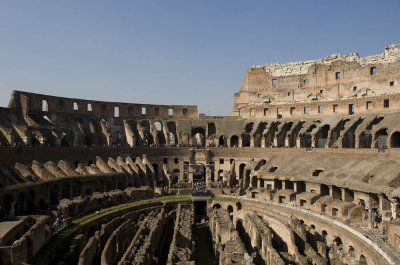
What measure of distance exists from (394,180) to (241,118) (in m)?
28.9

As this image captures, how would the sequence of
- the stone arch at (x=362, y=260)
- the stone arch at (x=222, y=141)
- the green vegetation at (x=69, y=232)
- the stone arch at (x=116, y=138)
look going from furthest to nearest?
the stone arch at (x=222, y=141)
the stone arch at (x=116, y=138)
the stone arch at (x=362, y=260)
the green vegetation at (x=69, y=232)

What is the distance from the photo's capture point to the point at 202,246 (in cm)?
2527

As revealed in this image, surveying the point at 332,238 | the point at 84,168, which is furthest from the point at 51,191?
the point at 332,238

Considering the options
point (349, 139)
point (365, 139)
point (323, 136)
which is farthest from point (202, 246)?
point (323, 136)

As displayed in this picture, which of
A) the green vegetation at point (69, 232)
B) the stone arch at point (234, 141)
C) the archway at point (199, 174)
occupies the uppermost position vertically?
the stone arch at point (234, 141)

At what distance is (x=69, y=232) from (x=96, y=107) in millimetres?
28625

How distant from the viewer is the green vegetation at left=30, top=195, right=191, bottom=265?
61.8 feet

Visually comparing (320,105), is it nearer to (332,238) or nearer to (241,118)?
(241,118)

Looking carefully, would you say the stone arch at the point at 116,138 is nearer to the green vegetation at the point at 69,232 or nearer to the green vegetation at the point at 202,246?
the green vegetation at the point at 69,232

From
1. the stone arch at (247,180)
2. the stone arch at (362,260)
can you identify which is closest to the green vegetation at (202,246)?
the stone arch at (362,260)

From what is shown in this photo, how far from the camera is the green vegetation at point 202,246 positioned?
71.6ft

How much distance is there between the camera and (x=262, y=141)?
154 ft

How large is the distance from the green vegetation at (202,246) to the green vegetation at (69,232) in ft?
18.2

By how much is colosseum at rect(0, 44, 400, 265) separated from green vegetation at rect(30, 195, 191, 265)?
0.11m
